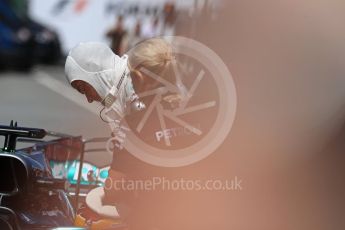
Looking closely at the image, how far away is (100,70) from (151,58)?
23 cm

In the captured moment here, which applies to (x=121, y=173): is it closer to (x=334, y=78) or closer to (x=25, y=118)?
(x=334, y=78)

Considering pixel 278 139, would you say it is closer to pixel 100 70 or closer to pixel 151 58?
pixel 151 58

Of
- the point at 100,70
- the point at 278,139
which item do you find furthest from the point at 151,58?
the point at 278,139

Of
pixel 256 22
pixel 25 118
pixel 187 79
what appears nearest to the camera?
pixel 256 22

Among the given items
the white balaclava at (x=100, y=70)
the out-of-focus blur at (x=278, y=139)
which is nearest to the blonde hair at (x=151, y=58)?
the white balaclava at (x=100, y=70)

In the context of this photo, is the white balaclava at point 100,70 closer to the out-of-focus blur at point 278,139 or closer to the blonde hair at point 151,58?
the blonde hair at point 151,58

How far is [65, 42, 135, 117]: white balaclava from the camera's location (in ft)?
9.96

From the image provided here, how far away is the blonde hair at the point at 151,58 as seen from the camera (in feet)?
10.3

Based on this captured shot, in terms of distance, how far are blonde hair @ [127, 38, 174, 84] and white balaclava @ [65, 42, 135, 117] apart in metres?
0.07

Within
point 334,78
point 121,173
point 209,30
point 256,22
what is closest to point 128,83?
point 121,173

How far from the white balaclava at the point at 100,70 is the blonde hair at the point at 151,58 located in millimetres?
68

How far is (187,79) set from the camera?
3566 mm

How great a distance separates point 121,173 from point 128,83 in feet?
1.23

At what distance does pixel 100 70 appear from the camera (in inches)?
120
